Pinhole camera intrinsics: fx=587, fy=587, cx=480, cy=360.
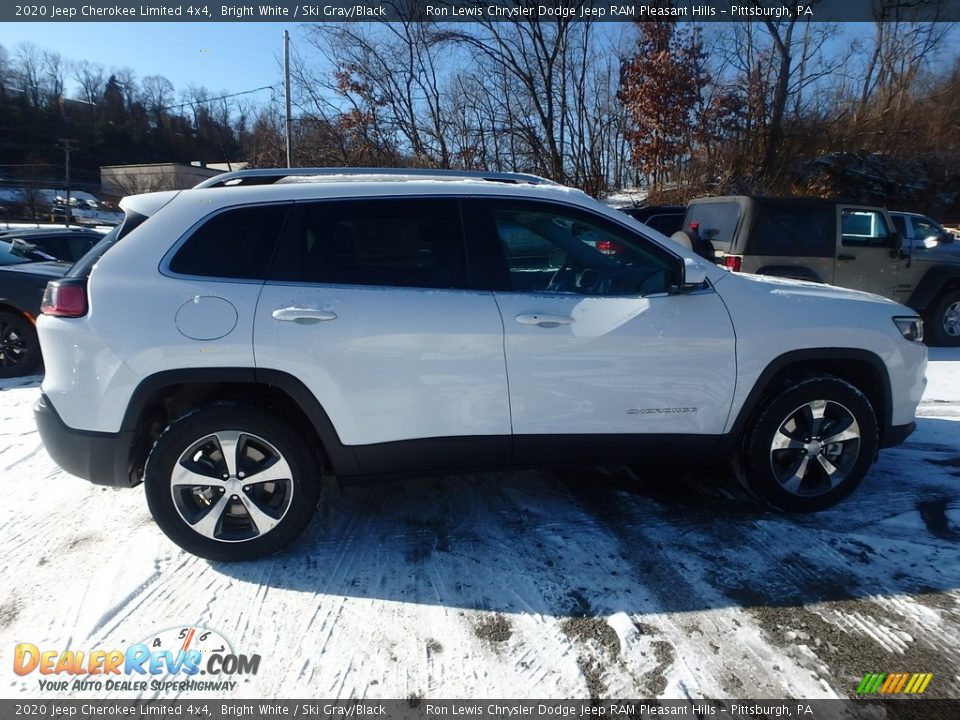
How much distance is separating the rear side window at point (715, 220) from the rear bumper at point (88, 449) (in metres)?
6.66

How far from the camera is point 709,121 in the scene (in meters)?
22.8

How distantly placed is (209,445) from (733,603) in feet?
8.29

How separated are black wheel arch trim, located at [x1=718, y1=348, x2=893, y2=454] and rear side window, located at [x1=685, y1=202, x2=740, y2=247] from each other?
13.5 feet

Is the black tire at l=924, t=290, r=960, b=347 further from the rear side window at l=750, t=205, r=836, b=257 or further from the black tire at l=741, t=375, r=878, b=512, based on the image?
the black tire at l=741, t=375, r=878, b=512

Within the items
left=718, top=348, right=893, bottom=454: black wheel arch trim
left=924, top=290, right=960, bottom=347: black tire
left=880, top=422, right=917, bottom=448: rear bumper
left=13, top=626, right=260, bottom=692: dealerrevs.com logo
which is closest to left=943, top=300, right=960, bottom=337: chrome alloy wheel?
left=924, top=290, right=960, bottom=347: black tire

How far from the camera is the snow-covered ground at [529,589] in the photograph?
88.3 inches

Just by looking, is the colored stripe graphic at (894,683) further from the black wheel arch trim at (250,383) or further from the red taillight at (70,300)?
the red taillight at (70,300)

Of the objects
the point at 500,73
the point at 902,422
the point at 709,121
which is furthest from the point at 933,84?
the point at 902,422

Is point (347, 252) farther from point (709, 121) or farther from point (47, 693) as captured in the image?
point (709, 121)

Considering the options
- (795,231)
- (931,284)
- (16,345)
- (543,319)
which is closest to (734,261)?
(795,231)

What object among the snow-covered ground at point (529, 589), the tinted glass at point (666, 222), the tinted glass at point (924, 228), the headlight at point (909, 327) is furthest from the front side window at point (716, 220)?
the snow-covered ground at point (529, 589)

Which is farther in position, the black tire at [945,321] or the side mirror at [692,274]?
the black tire at [945,321]

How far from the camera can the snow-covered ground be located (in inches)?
88.3

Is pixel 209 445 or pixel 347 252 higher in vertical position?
pixel 347 252
